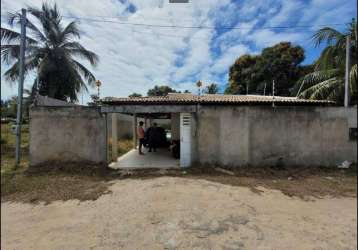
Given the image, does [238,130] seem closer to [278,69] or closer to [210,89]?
[210,89]

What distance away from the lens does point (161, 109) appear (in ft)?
24.7

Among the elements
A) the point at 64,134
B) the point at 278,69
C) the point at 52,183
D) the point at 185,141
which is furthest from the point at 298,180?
the point at 278,69

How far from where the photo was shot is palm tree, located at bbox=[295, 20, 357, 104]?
26.0 feet

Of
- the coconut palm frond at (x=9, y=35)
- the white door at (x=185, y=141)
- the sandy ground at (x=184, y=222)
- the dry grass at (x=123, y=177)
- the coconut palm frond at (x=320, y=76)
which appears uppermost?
the coconut palm frond at (x=9, y=35)

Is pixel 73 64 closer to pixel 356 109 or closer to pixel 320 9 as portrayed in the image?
pixel 320 9

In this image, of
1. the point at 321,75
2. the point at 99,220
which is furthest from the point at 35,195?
the point at 321,75

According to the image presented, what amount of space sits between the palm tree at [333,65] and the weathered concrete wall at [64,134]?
8.40 m

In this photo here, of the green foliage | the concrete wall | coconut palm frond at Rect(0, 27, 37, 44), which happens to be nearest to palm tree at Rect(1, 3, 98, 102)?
coconut palm frond at Rect(0, 27, 37, 44)

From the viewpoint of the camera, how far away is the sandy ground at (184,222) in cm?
308

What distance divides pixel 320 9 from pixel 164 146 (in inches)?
431

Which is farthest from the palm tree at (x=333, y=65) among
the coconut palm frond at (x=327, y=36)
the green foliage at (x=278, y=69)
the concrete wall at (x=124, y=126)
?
the concrete wall at (x=124, y=126)

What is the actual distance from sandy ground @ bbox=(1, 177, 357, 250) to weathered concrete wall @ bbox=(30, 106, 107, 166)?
295cm

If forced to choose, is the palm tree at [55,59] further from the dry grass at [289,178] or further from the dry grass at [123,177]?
the dry grass at [289,178]

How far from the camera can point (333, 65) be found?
28.3 ft
